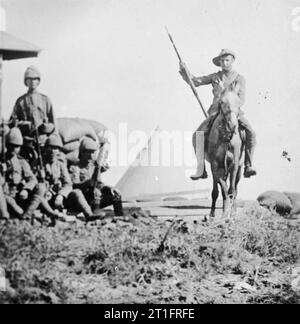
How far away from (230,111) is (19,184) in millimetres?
2743

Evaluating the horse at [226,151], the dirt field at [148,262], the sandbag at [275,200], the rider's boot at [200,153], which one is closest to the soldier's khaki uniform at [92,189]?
the dirt field at [148,262]

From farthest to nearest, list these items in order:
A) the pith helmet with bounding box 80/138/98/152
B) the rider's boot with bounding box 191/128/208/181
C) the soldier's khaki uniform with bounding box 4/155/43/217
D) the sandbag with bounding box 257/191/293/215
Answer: the sandbag with bounding box 257/191/293/215
the rider's boot with bounding box 191/128/208/181
the pith helmet with bounding box 80/138/98/152
the soldier's khaki uniform with bounding box 4/155/43/217

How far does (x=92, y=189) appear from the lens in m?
8.74

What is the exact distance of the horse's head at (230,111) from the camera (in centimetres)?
887

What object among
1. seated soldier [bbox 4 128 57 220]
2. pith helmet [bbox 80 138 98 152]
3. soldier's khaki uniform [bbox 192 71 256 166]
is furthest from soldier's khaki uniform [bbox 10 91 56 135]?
soldier's khaki uniform [bbox 192 71 256 166]

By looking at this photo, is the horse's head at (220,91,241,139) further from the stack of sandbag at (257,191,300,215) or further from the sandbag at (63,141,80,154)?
the sandbag at (63,141,80,154)

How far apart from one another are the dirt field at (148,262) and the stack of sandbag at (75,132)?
3.23 feet

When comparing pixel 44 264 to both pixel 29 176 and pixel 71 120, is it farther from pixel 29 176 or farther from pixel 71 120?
pixel 71 120

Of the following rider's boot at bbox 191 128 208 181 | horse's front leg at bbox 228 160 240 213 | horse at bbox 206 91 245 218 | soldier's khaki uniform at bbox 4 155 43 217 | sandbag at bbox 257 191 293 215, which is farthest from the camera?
sandbag at bbox 257 191 293 215

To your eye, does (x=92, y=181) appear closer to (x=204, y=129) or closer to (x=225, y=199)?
(x=204, y=129)

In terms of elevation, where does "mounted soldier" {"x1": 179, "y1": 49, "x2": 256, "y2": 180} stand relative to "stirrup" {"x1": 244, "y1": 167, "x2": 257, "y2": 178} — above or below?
above

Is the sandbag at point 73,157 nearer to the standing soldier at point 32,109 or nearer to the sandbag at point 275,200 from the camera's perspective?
the standing soldier at point 32,109

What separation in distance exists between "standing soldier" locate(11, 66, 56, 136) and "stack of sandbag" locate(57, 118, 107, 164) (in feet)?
0.52

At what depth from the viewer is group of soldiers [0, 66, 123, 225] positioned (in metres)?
8.33
